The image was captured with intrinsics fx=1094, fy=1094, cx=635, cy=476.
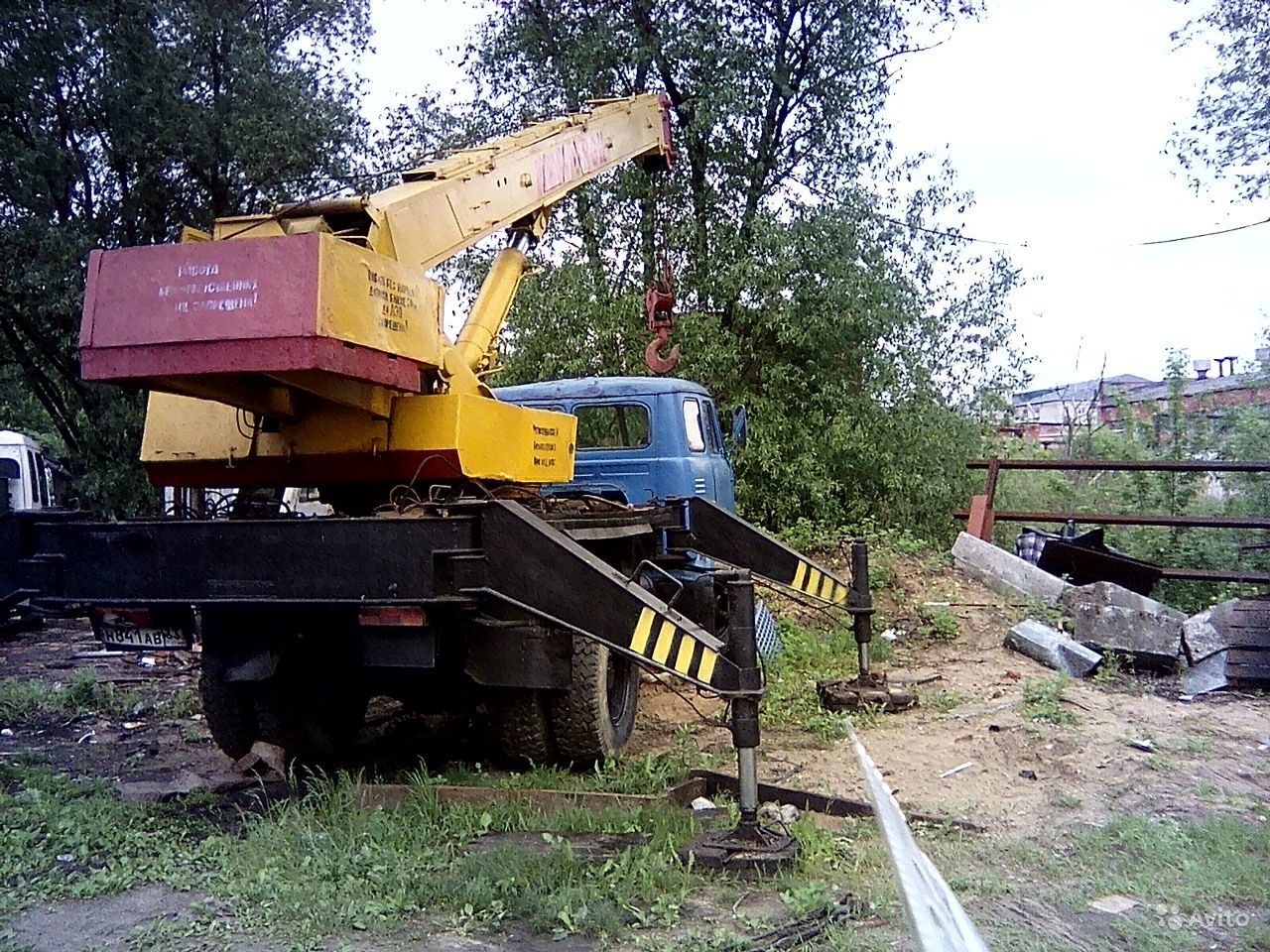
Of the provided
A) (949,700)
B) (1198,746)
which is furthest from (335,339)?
(1198,746)

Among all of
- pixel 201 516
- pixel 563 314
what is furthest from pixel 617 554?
pixel 563 314

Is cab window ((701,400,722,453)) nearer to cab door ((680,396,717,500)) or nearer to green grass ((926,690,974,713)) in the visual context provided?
cab door ((680,396,717,500))

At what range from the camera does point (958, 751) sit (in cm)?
652

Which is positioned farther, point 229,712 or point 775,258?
point 775,258

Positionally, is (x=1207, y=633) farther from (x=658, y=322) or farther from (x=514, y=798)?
(x=658, y=322)

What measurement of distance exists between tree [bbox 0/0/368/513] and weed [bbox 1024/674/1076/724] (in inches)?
526

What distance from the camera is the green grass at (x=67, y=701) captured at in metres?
8.48

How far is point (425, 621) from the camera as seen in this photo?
5000 millimetres

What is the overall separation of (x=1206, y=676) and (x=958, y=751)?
283 centimetres

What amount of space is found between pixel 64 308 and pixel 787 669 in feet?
38.6

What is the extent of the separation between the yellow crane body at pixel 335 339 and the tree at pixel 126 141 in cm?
1045

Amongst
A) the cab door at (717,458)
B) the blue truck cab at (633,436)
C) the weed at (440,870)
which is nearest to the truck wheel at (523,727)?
the weed at (440,870)

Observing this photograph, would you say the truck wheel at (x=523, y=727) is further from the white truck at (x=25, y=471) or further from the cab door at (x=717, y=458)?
the white truck at (x=25, y=471)

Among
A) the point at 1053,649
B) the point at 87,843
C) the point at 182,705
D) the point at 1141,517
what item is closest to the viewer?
the point at 87,843
